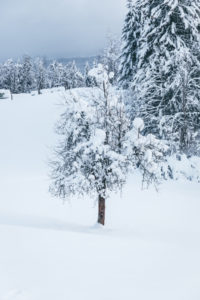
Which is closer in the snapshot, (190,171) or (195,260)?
(195,260)

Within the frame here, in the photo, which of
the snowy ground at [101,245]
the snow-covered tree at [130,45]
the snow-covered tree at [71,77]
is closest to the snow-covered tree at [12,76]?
the snow-covered tree at [71,77]

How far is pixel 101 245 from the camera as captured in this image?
32.6 ft

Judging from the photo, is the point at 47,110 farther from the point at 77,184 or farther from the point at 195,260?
the point at 195,260

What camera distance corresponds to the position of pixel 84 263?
845cm

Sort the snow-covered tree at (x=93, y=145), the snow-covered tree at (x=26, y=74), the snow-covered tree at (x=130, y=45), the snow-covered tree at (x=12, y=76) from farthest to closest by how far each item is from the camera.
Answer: the snow-covered tree at (x=12, y=76), the snow-covered tree at (x=26, y=74), the snow-covered tree at (x=130, y=45), the snow-covered tree at (x=93, y=145)

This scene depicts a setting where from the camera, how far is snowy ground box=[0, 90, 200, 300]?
714 centimetres

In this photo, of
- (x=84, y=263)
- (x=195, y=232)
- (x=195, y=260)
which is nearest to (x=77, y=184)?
(x=84, y=263)

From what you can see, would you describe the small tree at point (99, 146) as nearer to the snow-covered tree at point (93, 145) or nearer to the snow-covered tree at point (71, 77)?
the snow-covered tree at point (93, 145)

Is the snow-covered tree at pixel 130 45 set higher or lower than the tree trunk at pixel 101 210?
higher

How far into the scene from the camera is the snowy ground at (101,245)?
23.4 ft

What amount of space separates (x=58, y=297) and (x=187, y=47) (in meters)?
18.0

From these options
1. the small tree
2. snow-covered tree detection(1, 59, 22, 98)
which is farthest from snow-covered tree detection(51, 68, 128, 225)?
snow-covered tree detection(1, 59, 22, 98)

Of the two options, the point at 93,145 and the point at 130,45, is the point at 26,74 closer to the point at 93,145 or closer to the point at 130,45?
the point at 130,45

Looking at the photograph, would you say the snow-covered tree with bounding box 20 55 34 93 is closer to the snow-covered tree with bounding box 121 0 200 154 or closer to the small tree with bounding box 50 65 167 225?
the snow-covered tree with bounding box 121 0 200 154
